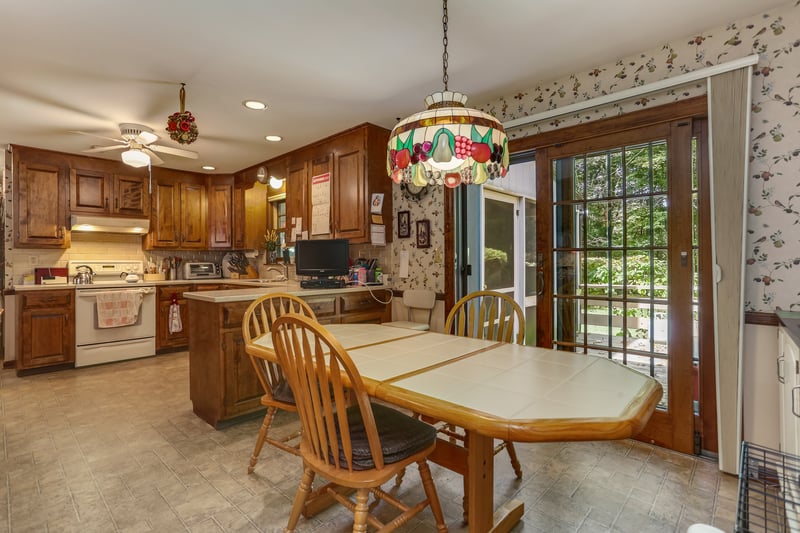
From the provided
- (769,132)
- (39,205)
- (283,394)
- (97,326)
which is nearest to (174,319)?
(97,326)

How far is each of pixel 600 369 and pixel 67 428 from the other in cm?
342

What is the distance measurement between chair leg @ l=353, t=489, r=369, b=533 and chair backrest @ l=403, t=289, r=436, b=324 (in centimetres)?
225

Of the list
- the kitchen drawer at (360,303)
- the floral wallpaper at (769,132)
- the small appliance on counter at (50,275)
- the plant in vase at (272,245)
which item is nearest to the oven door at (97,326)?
the small appliance on counter at (50,275)

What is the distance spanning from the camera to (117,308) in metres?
4.49

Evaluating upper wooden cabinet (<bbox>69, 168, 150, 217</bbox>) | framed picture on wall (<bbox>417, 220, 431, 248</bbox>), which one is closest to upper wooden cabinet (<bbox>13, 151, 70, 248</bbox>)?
upper wooden cabinet (<bbox>69, 168, 150, 217</bbox>)

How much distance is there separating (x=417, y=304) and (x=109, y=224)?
395 cm

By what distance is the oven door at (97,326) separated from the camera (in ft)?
14.2

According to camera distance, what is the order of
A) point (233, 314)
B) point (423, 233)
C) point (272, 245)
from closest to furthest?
point (233, 314) → point (423, 233) → point (272, 245)

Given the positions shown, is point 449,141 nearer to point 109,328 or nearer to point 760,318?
point 760,318

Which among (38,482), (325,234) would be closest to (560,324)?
(325,234)

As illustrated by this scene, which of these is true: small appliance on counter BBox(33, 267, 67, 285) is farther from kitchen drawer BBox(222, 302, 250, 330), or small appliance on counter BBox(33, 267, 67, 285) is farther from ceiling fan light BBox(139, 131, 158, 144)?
kitchen drawer BBox(222, 302, 250, 330)

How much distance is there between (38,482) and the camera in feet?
6.89

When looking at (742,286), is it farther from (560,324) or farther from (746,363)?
(560,324)

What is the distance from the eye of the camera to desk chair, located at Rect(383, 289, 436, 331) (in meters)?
3.52
